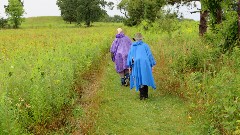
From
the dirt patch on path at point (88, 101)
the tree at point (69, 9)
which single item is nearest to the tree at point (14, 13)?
the tree at point (69, 9)

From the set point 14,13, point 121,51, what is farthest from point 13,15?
point 121,51

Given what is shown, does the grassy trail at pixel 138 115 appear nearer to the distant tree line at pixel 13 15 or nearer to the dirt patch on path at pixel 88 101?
the dirt patch on path at pixel 88 101

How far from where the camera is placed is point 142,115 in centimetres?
862

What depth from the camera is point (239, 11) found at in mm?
10031

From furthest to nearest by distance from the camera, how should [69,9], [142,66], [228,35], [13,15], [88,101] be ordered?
[69,9] < [13,15] < [228,35] < [142,66] < [88,101]

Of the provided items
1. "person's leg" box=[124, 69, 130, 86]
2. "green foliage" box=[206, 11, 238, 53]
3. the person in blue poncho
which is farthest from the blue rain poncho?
"green foliage" box=[206, 11, 238, 53]

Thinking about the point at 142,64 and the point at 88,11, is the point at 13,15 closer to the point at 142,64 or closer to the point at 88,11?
the point at 88,11

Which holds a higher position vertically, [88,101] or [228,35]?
[228,35]

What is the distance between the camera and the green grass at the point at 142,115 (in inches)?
297

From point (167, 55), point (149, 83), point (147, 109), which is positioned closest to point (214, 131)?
point (147, 109)

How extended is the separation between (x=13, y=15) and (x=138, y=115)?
2861 inches

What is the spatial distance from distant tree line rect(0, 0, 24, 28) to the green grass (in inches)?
2576

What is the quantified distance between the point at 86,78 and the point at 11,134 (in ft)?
22.9

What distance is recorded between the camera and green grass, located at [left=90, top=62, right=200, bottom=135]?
7539 millimetres
